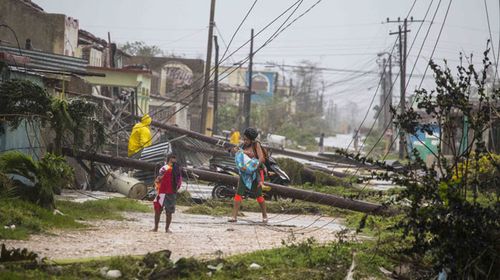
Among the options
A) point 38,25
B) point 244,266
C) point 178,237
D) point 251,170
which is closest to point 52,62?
point 251,170

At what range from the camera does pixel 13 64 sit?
16234 mm

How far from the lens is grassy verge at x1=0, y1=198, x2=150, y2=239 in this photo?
1134 cm

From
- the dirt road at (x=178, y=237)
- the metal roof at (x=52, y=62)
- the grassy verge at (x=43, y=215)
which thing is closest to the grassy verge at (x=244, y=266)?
the dirt road at (x=178, y=237)

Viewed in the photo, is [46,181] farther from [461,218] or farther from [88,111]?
[461,218]

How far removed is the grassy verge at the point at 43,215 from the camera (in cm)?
1134

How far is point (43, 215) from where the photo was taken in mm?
12641

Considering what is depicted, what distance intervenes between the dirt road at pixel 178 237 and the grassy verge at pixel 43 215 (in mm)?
280

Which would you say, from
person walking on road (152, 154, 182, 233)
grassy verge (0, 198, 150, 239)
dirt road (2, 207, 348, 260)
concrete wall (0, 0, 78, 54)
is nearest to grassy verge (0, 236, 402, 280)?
dirt road (2, 207, 348, 260)

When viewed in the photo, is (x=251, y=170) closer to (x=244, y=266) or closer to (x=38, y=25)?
(x=244, y=266)

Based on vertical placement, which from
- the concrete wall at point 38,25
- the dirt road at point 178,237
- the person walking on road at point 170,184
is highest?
the concrete wall at point 38,25

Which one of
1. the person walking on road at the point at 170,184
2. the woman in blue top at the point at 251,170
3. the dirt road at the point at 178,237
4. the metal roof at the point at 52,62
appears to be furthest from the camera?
the metal roof at the point at 52,62

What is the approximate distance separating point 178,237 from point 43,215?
7.41 feet

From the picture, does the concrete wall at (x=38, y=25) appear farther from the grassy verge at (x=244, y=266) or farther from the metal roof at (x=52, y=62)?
the grassy verge at (x=244, y=266)

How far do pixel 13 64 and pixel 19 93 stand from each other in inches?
67.1
